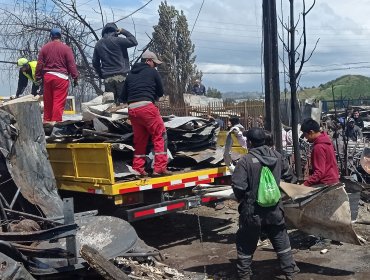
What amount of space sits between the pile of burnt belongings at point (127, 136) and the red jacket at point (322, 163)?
1.54 metres

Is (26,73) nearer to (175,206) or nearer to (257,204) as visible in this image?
(175,206)

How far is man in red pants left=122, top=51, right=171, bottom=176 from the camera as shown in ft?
22.7

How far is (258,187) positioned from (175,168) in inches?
90.0

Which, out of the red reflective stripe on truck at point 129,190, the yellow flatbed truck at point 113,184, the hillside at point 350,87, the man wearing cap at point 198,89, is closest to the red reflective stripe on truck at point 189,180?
the yellow flatbed truck at point 113,184

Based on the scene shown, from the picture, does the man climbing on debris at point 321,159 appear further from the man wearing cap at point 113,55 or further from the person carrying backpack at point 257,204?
the man wearing cap at point 113,55

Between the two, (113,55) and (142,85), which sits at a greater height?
(113,55)

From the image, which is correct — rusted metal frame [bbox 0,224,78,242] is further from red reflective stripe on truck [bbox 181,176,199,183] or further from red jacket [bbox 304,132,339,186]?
red jacket [bbox 304,132,339,186]

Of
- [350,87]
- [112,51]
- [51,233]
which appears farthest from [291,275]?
[350,87]

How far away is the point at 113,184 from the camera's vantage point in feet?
20.9

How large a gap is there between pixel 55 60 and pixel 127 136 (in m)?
2.15

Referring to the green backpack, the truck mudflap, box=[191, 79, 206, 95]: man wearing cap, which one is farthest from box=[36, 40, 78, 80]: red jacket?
box=[191, 79, 206, 95]: man wearing cap

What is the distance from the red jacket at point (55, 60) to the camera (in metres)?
8.48

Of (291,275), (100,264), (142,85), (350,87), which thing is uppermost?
(350,87)

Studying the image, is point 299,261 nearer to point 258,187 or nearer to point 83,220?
point 258,187
